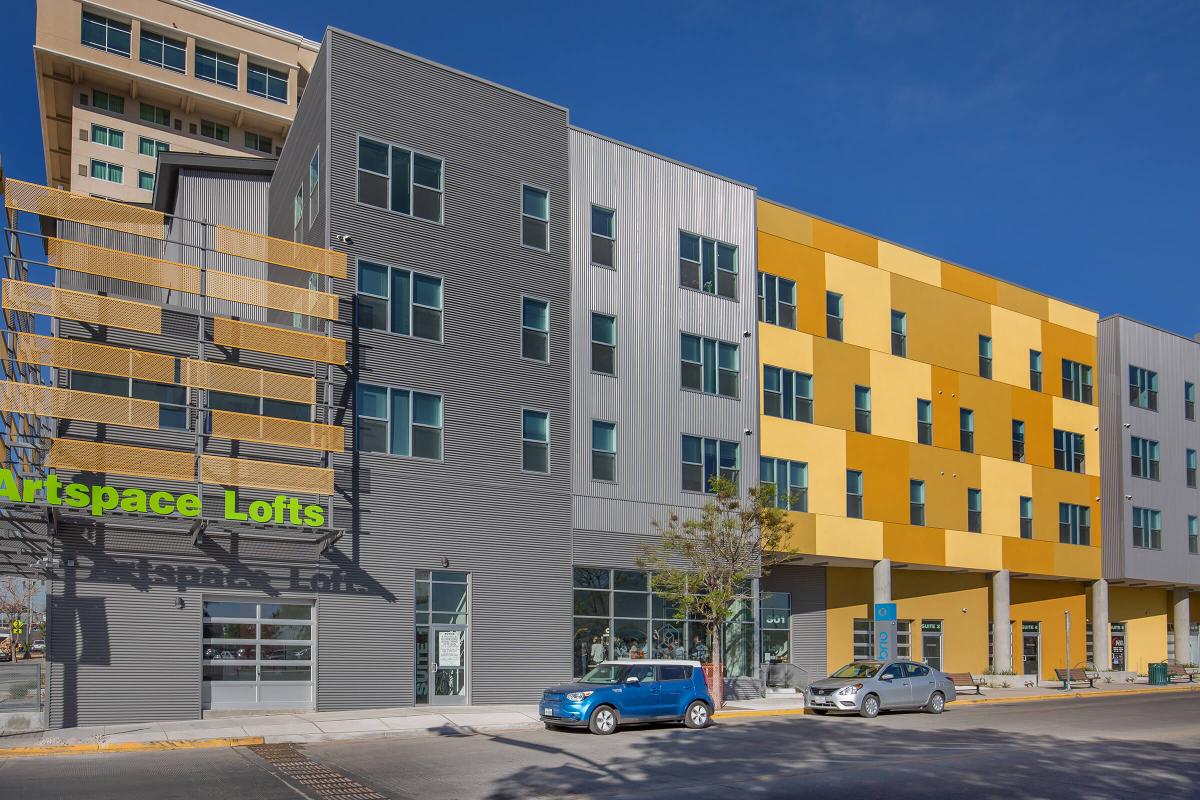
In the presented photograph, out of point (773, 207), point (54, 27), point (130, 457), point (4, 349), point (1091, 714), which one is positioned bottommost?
point (1091, 714)

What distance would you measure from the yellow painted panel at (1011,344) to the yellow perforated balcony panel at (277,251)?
98.0 ft

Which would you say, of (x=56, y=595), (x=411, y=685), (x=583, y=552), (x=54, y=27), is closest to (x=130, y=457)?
(x=56, y=595)

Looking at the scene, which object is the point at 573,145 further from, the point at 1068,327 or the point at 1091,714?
the point at 1068,327

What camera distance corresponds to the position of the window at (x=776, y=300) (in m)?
40.0

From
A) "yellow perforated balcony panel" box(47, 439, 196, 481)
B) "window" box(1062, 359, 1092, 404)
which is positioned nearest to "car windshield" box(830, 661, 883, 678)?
"yellow perforated balcony panel" box(47, 439, 196, 481)

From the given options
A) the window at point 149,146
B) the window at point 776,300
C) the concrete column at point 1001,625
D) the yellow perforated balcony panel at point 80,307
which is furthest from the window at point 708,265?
the window at point 149,146

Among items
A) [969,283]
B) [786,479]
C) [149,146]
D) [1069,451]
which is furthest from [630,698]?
[149,146]

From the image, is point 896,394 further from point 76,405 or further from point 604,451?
point 76,405

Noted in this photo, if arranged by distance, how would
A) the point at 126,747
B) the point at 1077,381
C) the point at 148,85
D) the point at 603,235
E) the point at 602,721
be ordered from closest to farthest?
1. the point at 126,747
2. the point at 602,721
3. the point at 603,235
4. the point at 1077,381
5. the point at 148,85

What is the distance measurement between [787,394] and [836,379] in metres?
2.66

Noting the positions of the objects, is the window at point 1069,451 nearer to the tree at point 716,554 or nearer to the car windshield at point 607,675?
the tree at point 716,554

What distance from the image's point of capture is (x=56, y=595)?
25234mm

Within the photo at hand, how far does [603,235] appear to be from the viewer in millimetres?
35844

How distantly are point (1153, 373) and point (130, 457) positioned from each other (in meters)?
46.6
